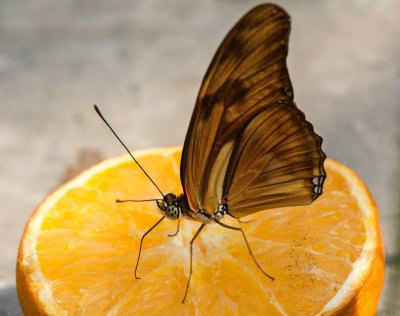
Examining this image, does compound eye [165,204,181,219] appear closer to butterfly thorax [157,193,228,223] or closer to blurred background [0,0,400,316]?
butterfly thorax [157,193,228,223]

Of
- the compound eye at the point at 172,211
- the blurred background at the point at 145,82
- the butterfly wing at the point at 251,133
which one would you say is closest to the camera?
the butterfly wing at the point at 251,133

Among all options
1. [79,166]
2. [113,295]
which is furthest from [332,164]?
[79,166]

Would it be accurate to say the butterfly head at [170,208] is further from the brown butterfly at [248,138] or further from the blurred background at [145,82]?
the blurred background at [145,82]

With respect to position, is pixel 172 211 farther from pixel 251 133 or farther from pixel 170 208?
pixel 251 133

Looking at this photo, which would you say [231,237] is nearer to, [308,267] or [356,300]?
[308,267]

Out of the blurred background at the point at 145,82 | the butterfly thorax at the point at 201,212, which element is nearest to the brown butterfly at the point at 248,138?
the butterfly thorax at the point at 201,212
